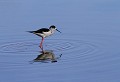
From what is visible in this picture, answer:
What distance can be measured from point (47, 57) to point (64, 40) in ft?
5.15

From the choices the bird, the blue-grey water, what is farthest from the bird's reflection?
the bird

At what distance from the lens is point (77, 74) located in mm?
9469

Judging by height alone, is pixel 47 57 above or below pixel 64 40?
below

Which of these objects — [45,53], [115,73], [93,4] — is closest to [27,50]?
[45,53]

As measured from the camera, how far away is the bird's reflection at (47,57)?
1071 cm

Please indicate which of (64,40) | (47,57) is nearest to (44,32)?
(64,40)

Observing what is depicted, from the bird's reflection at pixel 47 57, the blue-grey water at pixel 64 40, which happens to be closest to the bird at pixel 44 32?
the blue-grey water at pixel 64 40

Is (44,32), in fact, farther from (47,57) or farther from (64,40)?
(47,57)

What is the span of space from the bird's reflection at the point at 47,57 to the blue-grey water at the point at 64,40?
0.11 metres

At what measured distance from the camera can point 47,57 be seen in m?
11.1

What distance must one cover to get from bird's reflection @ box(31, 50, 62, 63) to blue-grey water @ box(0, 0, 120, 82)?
11cm

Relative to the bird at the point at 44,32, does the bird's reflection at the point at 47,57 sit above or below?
below

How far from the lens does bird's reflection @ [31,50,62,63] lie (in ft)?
35.1

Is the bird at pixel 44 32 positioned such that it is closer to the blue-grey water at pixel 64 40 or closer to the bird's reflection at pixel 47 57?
the blue-grey water at pixel 64 40
